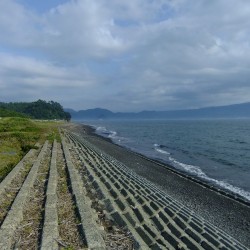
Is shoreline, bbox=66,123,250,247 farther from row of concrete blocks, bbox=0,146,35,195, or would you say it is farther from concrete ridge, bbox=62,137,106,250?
row of concrete blocks, bbox=0,146,35,195

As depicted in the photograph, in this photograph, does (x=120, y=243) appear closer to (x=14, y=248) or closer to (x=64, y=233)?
(x=64, y=233)

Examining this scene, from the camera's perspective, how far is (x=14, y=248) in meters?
6.87

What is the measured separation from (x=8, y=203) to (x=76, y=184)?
121 inches

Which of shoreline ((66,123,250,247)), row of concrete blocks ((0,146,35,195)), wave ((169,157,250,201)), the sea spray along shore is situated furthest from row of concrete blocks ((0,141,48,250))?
wave ((169,157,250,201))

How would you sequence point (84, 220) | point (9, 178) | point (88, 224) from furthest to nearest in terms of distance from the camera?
point (9, 178) < point (84, 220) < point (88, 224)

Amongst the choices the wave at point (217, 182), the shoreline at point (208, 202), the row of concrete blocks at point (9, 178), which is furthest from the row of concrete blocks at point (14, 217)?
the wave at point (217, 182)

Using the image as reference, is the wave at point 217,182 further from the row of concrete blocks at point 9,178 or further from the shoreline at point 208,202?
the row of concrete blocks at point 9,178

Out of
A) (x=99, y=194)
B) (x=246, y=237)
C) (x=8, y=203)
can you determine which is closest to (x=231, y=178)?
(x=246, y=237)

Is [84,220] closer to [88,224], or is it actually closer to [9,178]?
[88,224]

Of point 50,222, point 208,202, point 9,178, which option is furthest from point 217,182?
point 50,222

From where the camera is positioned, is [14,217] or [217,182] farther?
[217,182]

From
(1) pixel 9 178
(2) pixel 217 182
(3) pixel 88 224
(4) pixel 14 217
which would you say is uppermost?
(1) pixel 9 178

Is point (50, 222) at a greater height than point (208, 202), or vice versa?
point (50, 222)

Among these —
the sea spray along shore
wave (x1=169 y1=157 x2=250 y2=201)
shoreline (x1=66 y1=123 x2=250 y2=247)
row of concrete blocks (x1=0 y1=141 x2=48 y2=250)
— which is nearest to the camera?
row of concrete blocks (x1=0 y1=141 x2=48 y2=250)
